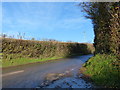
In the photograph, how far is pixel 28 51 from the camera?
1242cm

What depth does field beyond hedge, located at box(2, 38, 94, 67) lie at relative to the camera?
10255mm

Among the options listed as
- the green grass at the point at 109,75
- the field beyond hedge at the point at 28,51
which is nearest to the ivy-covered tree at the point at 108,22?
the green grass at the point at 109,75

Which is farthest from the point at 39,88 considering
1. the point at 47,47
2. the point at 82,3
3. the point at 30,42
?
the point at 47,47

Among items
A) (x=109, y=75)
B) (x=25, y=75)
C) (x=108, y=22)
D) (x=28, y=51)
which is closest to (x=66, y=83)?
(x=109, y=75)

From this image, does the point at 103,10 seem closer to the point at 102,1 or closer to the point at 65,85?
the point at 102,1

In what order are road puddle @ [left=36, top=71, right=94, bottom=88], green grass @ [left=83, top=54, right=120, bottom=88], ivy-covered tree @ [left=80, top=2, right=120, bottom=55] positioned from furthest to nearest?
ivy-covered tree @ [left=80, top=2, right=120, bottom=55], road puddle @ [left=36, top=71, right=94, bottom=88], green grass @ [left=83, top=54, right=120, bottom=88]

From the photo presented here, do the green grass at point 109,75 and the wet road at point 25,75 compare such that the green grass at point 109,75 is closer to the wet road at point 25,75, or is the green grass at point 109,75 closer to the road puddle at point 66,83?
the road puddle at point 66,83

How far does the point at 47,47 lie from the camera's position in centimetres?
1525

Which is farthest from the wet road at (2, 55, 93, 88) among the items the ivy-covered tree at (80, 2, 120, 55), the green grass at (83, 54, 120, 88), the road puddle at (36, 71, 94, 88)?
the ivy-covered tree at (80, 2, 120, 55)

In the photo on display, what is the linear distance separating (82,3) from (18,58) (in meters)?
7.89

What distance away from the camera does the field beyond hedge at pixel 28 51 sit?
10255 millimetres

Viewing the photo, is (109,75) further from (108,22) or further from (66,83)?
(108,22)

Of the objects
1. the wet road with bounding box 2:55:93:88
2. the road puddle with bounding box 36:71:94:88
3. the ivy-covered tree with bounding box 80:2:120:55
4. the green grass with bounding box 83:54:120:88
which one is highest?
the ivy-covered tree with bounding box 80:2:120:55

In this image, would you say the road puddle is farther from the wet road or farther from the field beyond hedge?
the field beyond hedge
